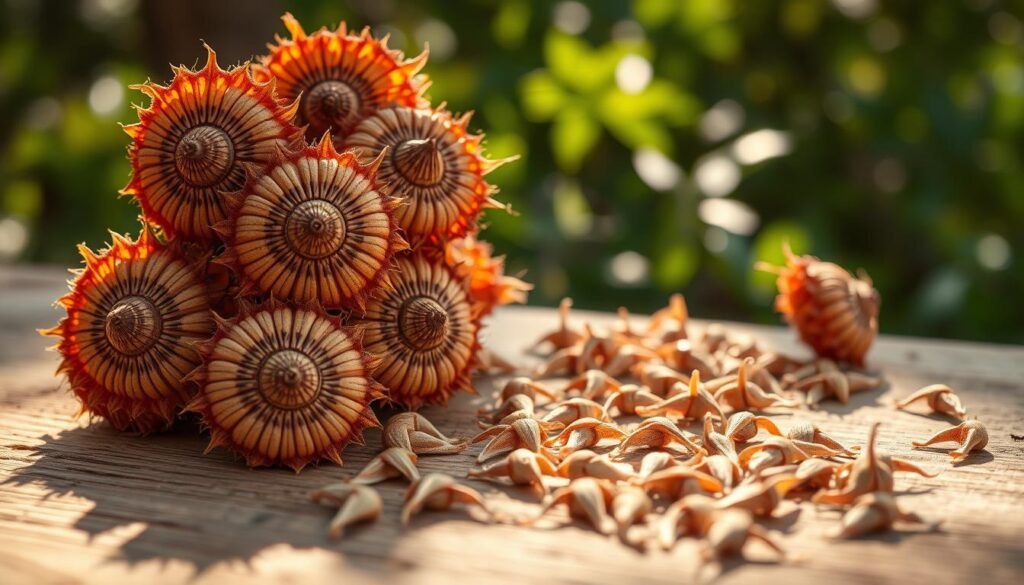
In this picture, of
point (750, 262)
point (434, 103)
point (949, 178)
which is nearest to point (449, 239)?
point (750, 262)

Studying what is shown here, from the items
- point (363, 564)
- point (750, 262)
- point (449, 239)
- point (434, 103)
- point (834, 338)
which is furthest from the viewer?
point (434, 103)

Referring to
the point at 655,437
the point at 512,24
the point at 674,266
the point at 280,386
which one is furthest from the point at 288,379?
the point at 512,24

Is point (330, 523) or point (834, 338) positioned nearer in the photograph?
point (330, 523)

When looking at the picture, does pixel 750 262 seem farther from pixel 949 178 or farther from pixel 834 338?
pixel 834 338

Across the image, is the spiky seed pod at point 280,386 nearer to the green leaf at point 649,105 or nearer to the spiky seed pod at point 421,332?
the spiky seed pod at point 421,332

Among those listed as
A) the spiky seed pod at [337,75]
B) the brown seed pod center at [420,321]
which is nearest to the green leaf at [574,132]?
the spiky seed pod at [337,75]

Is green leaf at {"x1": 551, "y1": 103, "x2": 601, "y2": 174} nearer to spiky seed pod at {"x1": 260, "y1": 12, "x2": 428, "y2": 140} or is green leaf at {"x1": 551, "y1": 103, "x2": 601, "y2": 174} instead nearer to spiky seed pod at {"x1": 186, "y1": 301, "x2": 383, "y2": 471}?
spiky seed pod at {"x1": 260, "y1": 12, "x2": 428, "y2": 140}

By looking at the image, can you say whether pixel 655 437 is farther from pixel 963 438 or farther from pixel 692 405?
pixel 963 438

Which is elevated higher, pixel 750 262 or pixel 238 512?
pixel 750 262
